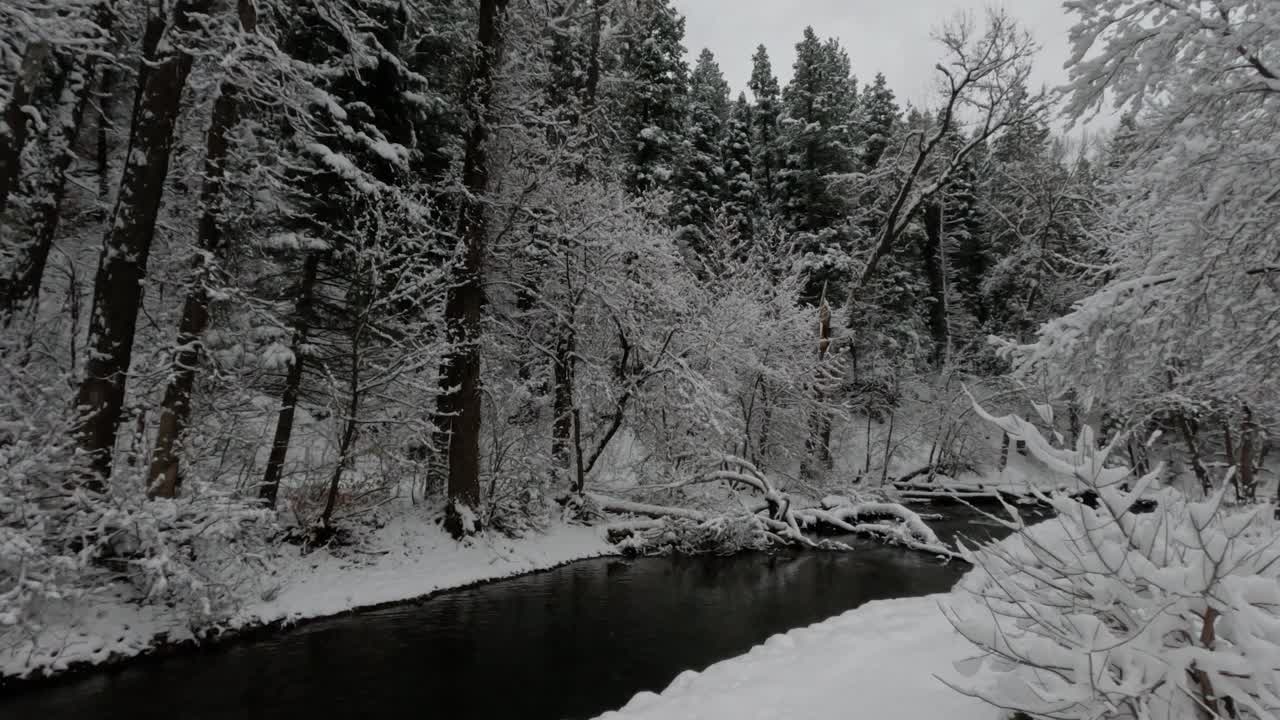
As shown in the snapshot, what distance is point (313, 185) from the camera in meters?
10.8

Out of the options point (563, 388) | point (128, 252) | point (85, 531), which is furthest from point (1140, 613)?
point (563, 388)

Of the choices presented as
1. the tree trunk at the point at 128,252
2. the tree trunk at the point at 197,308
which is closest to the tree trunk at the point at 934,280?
the tree trunk at the point at 197,308

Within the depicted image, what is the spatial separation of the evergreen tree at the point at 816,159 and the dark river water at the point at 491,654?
55.1 feet

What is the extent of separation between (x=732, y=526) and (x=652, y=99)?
16.1m

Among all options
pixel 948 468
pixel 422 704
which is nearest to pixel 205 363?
pixel 422 704

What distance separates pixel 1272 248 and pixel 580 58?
16.2 meters

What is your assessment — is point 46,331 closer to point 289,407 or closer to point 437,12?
point 289,407

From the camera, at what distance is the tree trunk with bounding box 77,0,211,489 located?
24.6ft

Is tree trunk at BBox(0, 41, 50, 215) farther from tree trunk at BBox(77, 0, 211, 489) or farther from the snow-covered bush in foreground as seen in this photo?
the snow-covered bush in foreground

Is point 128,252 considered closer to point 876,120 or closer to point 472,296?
point 472,296

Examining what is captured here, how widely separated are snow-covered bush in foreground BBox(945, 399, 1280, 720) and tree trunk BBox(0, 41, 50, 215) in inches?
425

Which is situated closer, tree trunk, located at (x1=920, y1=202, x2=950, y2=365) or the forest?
the forest

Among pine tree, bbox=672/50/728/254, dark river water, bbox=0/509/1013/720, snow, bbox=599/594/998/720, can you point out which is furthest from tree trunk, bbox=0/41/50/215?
pine tree, bbox=672/50/728/254

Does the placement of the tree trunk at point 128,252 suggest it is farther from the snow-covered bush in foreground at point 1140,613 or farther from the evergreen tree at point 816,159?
the evergreen tree at point 816,159
